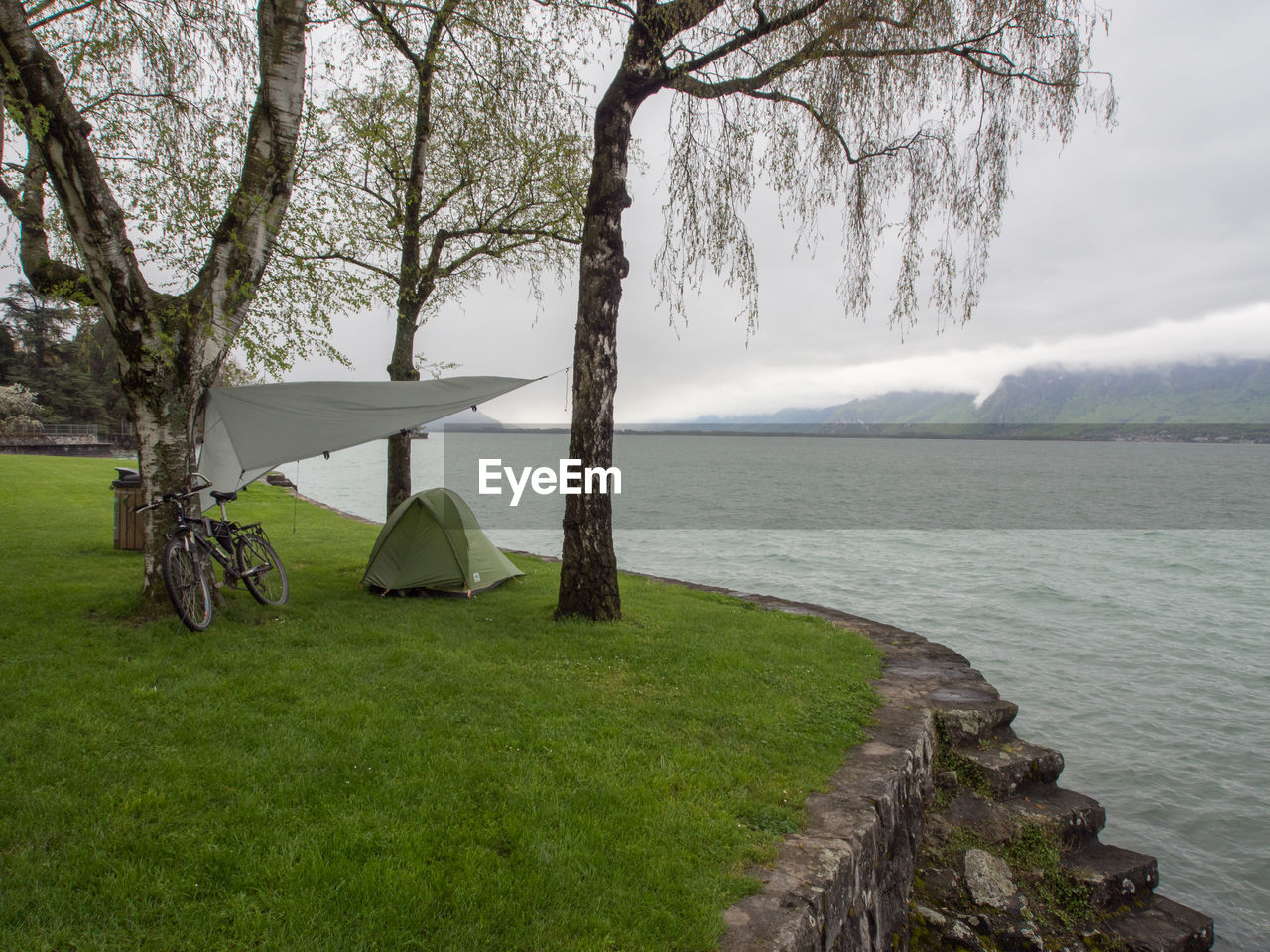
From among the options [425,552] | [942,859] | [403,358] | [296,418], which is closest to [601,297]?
[296,418]

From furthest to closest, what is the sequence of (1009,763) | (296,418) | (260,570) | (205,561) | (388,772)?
(260,570)
(296,418)
(205,561)
(1009,763)
(388,772)

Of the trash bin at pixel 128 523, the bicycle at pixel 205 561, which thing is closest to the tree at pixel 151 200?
the bicycle at pixel 205 561

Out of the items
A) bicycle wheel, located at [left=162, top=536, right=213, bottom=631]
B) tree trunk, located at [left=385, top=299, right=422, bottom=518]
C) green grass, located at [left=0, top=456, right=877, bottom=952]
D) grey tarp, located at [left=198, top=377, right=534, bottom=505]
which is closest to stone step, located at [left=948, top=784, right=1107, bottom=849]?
green grass, located at [left=0, top=456, right=877, bottom=952]

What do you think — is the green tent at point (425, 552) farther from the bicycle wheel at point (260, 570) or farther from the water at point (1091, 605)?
the water at point (1091, 605)

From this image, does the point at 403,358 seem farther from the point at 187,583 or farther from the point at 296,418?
the point at 187,583

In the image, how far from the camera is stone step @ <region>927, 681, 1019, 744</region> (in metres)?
6.55

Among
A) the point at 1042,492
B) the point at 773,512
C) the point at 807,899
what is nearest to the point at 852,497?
the point at 773,512

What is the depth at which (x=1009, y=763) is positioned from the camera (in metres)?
6.28

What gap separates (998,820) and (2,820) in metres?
6.24

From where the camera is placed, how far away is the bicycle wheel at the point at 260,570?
25.7ft

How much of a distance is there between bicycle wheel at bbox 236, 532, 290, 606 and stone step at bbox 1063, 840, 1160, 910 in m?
7.80

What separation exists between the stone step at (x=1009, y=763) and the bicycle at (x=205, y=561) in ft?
22.4

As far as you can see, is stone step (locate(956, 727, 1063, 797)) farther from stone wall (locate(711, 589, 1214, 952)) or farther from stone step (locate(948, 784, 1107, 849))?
stone step (locate(948, 784, 1107, 849))

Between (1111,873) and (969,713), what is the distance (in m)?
1.48
